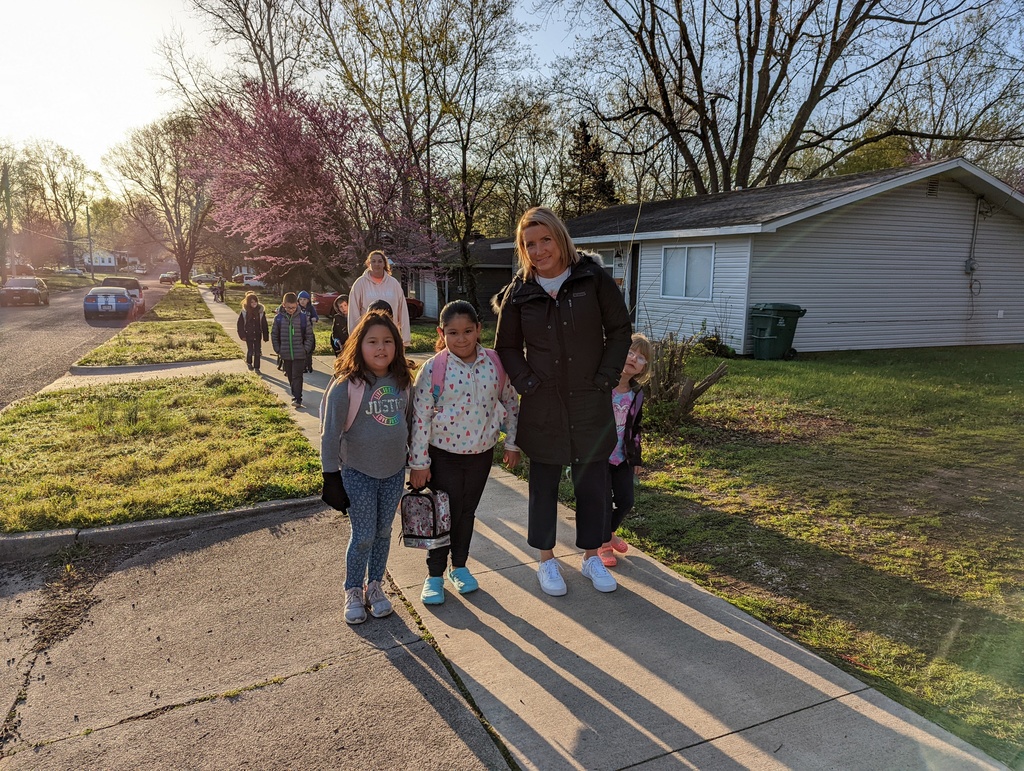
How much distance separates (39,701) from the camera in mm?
2623

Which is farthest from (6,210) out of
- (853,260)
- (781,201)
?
(853,260)

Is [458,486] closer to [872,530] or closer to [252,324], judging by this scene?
[872,530]

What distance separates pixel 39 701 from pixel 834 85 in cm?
3009

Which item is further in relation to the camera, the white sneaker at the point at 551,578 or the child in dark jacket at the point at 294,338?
the child in dark jacket at the point at 294,338

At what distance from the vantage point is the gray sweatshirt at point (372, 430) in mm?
2943

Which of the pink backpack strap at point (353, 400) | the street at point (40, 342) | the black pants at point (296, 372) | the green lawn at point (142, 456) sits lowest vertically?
the street at point (40, 342)

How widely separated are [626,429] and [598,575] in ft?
2.83

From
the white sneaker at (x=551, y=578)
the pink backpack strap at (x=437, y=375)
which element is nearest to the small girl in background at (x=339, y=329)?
the pink backpack strap at (x=437, y=375)

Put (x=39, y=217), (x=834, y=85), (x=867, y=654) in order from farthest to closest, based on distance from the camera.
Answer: (x=39, y=217) → (x=834, y=85) → (x=867, y=654)

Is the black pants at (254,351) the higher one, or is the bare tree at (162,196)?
the bare tree at (162,196)

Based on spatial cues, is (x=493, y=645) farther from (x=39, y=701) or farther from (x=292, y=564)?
(x=39, y=701)

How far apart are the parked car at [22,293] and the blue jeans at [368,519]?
3474 centimetres

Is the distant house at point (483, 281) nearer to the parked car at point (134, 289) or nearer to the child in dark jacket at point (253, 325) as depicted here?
the parked car at point (134, 289)

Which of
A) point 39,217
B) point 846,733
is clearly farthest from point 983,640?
point 39,217
